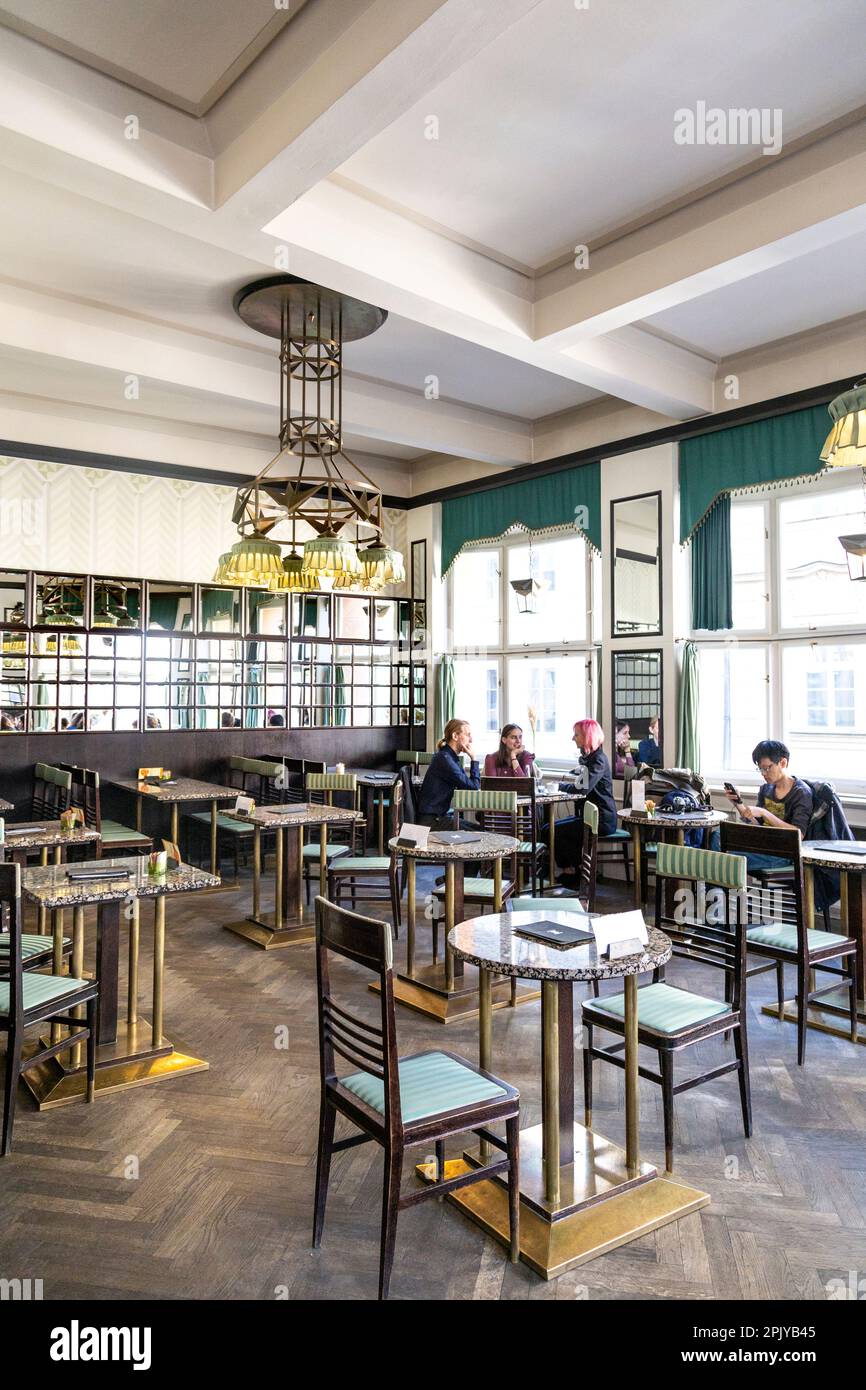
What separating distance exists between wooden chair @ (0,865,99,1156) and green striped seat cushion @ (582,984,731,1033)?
6.23ft

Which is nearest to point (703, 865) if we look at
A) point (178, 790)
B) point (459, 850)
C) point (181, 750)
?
point (459, 850)

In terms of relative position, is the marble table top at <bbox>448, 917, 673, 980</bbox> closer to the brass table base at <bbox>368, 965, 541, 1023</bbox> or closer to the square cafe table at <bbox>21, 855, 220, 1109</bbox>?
the square cafe table at <bbox>21, 855, 220, 1109</bbox>

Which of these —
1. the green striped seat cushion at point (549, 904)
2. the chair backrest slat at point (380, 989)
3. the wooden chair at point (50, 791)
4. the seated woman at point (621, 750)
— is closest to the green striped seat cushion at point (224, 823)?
the wooden chair at point (50, 791)

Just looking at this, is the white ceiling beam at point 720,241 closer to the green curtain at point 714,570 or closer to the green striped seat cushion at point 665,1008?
the green curtain at point 714,570

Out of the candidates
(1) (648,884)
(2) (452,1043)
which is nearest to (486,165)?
(2) (452,1043)

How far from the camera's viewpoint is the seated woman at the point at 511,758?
713 centimetres

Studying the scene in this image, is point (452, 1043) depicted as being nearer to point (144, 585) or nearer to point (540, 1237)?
point (540, 1237)

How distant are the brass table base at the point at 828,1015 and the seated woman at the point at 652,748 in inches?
110

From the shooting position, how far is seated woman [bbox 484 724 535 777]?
7.13m

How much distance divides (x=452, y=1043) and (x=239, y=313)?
457cm

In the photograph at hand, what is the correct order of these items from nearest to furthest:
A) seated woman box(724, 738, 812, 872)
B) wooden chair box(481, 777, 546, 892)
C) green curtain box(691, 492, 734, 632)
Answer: seated woman box(724, 738, 812, 872) → wooden chair box(481, 777, 546, 892) → green curtain box(691, 492, 734, 632)

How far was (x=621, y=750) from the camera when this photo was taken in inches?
291

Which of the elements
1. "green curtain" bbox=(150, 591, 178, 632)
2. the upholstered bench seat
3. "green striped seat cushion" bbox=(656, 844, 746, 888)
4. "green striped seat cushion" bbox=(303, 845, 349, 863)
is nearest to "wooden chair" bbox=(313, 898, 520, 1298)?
"green striped seat cushion" bbox=(656, 844, 746, 888)

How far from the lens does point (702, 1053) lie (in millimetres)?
3838
